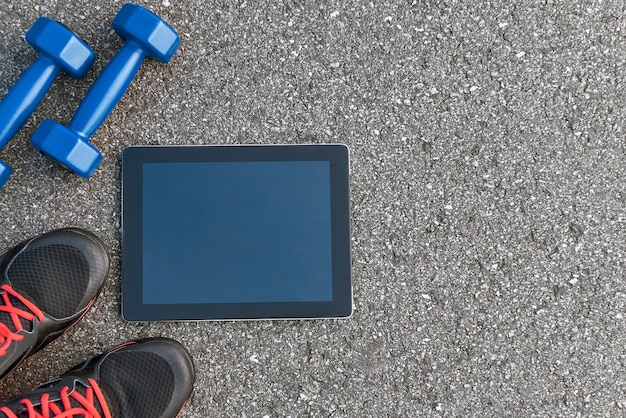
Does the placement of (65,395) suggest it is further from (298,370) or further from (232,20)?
(232,20)

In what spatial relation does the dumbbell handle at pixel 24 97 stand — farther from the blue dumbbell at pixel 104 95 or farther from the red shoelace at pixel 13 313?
the red shoelace at pixel 13 313

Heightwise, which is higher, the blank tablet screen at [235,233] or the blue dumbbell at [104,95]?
the blue dumbbell at [104,95]

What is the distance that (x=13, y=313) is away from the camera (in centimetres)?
95

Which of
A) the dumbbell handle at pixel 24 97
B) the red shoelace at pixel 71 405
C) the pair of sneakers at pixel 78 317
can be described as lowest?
the red shoelace at pixel 71 405

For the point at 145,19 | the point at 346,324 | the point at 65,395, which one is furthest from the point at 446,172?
the point at 65,395

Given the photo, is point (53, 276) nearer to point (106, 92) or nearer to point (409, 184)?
point (106, 92)

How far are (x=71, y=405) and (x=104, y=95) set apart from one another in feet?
1.82

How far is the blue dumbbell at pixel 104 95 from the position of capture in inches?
35.7

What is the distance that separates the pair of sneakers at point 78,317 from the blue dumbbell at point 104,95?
6.2 inches

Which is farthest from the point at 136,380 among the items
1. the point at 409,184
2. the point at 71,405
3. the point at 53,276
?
the point at 409,184

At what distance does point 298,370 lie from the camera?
40.2 inches

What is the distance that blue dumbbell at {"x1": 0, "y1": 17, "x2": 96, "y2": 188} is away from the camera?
2.98 feet

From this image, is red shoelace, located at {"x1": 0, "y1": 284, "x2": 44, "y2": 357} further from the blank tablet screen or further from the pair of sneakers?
the blank tablet screen

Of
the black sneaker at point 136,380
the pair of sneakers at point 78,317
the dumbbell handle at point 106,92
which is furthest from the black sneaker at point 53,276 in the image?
the dumbbell handle at point 106,92
